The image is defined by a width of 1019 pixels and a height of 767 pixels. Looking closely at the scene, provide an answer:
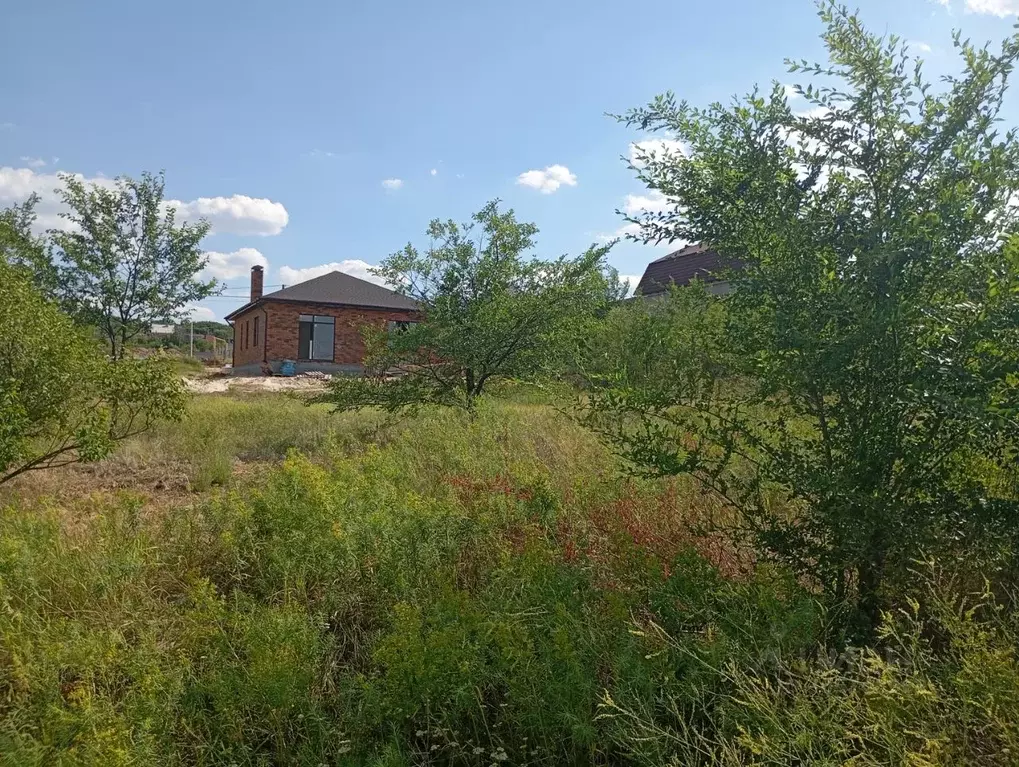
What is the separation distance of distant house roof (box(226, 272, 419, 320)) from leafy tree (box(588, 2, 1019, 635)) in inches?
1038

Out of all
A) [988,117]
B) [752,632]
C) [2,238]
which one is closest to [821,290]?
[988,117]

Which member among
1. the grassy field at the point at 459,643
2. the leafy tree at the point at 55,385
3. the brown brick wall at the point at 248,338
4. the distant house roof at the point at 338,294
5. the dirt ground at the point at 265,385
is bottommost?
the grassy field at the point at 459,643

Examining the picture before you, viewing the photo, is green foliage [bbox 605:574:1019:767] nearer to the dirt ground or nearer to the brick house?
the dirt ground

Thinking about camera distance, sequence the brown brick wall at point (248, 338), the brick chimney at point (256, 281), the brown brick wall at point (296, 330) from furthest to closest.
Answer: the brick chimney at point (256, 281), the brown brick wall at point (248, 338), the brown brick wall at point (296, 330)

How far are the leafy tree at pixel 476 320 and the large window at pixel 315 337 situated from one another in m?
21.7

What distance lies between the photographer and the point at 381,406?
9195 mm

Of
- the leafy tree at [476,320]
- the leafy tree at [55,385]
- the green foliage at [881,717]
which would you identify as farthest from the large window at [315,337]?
the green foliage at [881,717]

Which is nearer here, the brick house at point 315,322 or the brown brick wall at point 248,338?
the brick house at point 315,322

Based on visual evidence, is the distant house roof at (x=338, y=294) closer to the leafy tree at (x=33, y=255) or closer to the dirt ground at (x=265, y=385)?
the dirt ground at (x=265, y=385)

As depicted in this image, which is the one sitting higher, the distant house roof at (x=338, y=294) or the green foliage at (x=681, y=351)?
the distant house roof at (x=338, y=294)

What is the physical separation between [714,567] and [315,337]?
94.7ft

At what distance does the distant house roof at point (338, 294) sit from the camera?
29.7 m

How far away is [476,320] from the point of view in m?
8.80

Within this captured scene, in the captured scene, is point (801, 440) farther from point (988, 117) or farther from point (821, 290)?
point (988, 117)
